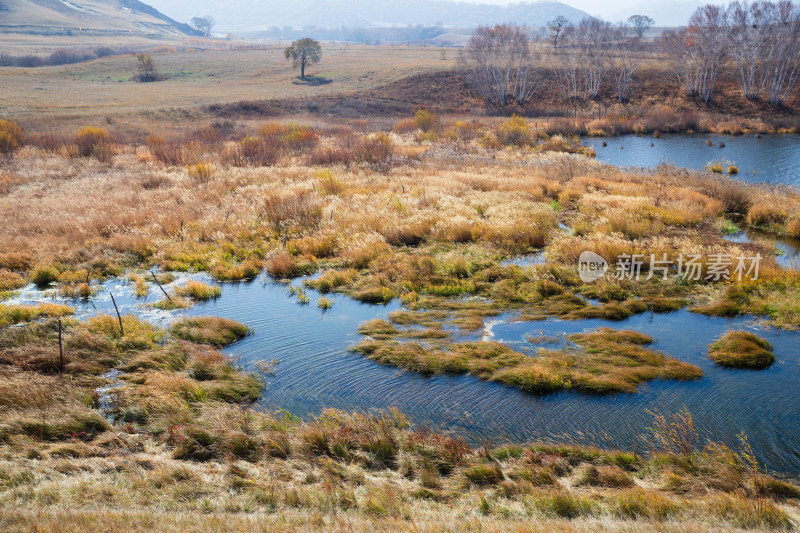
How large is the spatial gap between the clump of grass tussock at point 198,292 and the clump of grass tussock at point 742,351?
1234 centimetres

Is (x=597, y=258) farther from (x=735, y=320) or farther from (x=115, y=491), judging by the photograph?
(x=115, y=491)

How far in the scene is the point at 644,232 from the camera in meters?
17.0

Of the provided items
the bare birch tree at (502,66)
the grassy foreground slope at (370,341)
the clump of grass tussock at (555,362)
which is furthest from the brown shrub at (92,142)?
the bare birch tree at (502,66)

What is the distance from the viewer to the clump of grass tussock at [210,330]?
11562mm

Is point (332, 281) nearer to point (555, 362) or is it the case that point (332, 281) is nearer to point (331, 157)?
point (555, 362)

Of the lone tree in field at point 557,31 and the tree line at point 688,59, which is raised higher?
the lone tree in field at point 557,31

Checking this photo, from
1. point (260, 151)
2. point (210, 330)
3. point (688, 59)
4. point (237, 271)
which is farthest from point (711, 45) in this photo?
Answer: point (210, 330)

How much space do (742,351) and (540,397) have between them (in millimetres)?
4467

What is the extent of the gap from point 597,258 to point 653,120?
3809 cm

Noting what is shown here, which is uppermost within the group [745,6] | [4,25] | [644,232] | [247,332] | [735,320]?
[4,25]

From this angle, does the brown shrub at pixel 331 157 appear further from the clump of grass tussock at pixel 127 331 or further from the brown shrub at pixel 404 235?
the clump of grass tussock at pixel 127 331

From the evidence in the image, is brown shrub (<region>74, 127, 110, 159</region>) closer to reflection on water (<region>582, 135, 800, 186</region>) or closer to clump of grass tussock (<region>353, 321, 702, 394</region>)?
clump of grass tussock (<region>353, 321, 702, 394</region>)

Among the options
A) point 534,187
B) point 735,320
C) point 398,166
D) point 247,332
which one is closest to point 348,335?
point 247,332

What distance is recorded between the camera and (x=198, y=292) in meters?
14.3
